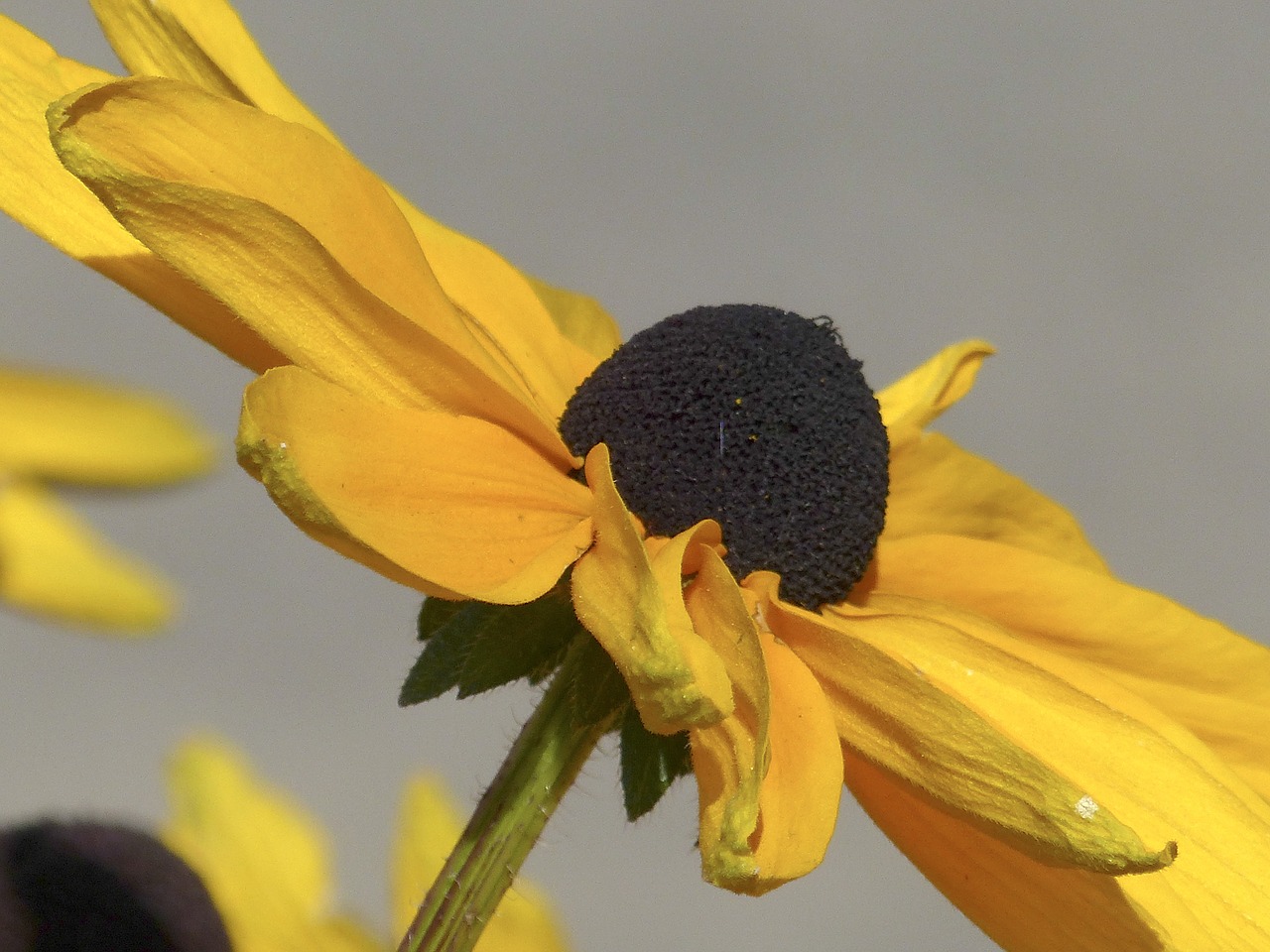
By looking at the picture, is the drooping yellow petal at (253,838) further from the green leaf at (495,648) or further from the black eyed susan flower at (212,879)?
the green leaf at (495,648)

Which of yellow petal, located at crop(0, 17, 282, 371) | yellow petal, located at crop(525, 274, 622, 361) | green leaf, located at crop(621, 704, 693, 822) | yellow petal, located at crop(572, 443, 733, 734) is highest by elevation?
yellow petal, located at crop(525, 274, 622, 361)

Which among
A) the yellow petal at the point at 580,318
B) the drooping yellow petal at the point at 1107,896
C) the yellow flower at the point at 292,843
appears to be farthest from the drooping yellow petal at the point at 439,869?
the drooping yellow petal at the point at 1107,896

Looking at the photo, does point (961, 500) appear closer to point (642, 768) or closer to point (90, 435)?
point (642, 768)

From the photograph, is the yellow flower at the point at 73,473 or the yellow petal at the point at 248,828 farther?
the yellow petal at the point at 248,828

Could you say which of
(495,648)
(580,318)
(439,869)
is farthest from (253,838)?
(495,648)

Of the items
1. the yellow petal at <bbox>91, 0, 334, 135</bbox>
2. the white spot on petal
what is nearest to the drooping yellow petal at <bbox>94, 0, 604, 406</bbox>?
the yellow petal at <bbox>91, 0, 334, 135</bbox>

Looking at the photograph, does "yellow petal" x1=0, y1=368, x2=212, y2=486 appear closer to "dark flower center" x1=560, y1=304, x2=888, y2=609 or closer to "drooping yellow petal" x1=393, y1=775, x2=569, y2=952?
"dark flower center" x1=560, y1=304, x2=888, y2=609
